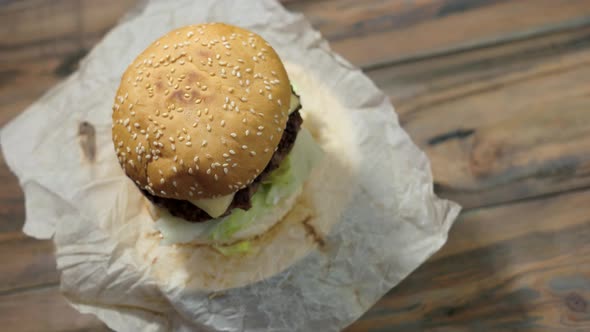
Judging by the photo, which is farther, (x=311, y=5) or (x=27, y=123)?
(x=311, y=5)

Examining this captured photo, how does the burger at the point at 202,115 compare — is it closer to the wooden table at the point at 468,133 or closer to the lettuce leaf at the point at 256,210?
the lettuce leaf at the point at 256,210

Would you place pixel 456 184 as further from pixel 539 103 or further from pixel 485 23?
pixel 485 23

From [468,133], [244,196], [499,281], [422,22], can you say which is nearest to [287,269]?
[244,196]

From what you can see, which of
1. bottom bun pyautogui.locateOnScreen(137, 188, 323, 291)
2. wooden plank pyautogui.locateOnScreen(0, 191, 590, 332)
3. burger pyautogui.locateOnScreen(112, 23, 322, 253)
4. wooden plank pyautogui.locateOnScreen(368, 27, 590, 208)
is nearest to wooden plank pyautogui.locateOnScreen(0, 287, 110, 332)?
wooden plank pyautogui.locateOnScreen(0, 191, 590, 332)

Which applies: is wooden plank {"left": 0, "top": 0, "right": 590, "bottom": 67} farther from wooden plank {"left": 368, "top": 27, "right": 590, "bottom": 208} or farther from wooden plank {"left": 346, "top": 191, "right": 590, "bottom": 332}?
wooden plank {"left": 346, "top": 191, "right": 590, "bottom": 332}

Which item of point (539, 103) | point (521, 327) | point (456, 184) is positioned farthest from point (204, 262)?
point (539, 103)

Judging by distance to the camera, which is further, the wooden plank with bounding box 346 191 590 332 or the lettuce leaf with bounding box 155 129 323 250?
the wooden plank with bounding box 346 191 590 332

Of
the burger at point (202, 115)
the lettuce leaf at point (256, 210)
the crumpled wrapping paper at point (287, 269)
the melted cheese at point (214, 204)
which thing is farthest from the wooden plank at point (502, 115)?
the melted cheese at point (214, 204)
